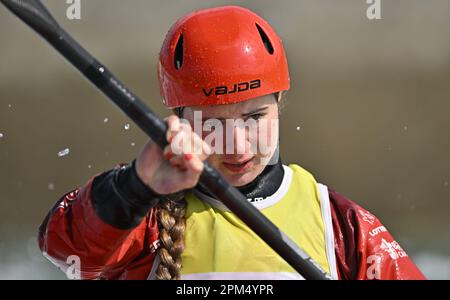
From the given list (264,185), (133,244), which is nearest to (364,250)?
(264,185)

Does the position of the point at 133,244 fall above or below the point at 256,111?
below

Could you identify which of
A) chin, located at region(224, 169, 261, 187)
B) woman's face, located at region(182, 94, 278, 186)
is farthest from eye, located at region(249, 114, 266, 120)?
chin, located at region(224, 169, 261, 187)

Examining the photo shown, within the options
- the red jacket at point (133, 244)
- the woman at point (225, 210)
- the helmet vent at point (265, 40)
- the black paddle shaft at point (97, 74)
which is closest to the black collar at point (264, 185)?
the woman at point (225, 210)

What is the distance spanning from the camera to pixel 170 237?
6.80 feet

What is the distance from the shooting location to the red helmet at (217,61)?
2104mm

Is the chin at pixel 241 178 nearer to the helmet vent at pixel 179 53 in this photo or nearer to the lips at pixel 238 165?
the lips at pixel 238 165

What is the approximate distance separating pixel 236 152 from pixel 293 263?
32cm

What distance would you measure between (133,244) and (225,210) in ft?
0.77

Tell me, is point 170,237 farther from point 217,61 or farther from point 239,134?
point 217,61

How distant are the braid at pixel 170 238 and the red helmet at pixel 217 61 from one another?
0.72 feet

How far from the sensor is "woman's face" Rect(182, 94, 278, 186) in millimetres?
2049

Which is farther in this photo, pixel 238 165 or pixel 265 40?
pixel 265 40

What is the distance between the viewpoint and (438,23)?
603 cm
